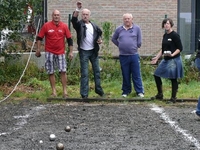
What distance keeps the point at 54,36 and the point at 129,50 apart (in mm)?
1571

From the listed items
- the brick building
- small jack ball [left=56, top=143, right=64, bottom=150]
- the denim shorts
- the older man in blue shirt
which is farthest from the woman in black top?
the brick building

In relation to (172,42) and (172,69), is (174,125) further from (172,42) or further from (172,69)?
(172,42)

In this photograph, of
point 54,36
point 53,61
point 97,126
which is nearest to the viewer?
point 97,126

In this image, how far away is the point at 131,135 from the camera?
341 inches

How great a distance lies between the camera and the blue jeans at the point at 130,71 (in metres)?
12.7

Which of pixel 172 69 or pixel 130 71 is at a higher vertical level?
pixel 172 69

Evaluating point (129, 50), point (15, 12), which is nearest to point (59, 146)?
point (129, 50)

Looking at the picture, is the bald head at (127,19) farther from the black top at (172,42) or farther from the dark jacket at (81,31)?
the black top at (172,42)

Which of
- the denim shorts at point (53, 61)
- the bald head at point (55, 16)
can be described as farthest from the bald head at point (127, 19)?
the denim shorts at point (53, 61)

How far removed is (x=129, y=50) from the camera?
12617 mm

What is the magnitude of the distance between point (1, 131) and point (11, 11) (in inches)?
219

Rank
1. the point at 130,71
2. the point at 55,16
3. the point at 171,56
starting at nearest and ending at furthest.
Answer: the point at 171,56 → the point at 55,16 → the point at 130,71

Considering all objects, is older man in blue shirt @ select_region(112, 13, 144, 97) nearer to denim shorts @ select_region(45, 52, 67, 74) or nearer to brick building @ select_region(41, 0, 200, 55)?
denim shorts @ select_region(45, 52, 67, 74)

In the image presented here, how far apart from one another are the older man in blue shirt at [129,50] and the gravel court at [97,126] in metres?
0.81
